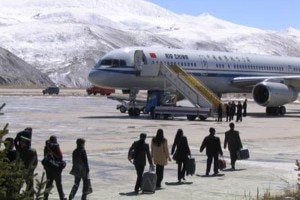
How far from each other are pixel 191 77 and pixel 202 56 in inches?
137

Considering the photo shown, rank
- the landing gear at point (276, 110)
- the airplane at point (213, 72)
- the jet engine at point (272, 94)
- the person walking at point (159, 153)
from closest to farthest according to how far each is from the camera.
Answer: the person walking at point (159, 153) → the airplane at point (213, 72) → the jet engine at point (272, 94) → the landing gear at point (276, 110)

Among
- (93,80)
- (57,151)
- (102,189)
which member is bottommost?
(102,189)

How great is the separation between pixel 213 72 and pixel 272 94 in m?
4.19

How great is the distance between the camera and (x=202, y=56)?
44906 mm

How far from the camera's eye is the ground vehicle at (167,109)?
38.9 meters

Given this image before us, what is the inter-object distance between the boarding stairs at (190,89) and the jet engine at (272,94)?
492 centimetres

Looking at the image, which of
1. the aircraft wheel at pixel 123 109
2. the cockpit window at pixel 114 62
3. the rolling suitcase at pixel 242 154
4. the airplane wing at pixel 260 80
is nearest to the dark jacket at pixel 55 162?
the rolling suitcase at pixel 242 154

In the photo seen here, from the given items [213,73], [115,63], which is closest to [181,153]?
[115,63]

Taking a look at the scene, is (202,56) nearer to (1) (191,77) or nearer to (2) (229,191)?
(1) (191,77)

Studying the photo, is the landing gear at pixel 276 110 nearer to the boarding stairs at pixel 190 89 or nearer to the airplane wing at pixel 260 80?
the airplane wing at pixel 260 80

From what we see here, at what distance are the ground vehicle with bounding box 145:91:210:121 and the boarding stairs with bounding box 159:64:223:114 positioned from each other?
35.6 inches

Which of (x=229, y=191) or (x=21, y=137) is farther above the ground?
(x=21, y=137)

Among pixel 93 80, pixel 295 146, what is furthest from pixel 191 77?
pixel 295 146

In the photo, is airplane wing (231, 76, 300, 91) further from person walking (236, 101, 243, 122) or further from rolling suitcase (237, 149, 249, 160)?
rolling suitcase (237, 149, 249, 160)
